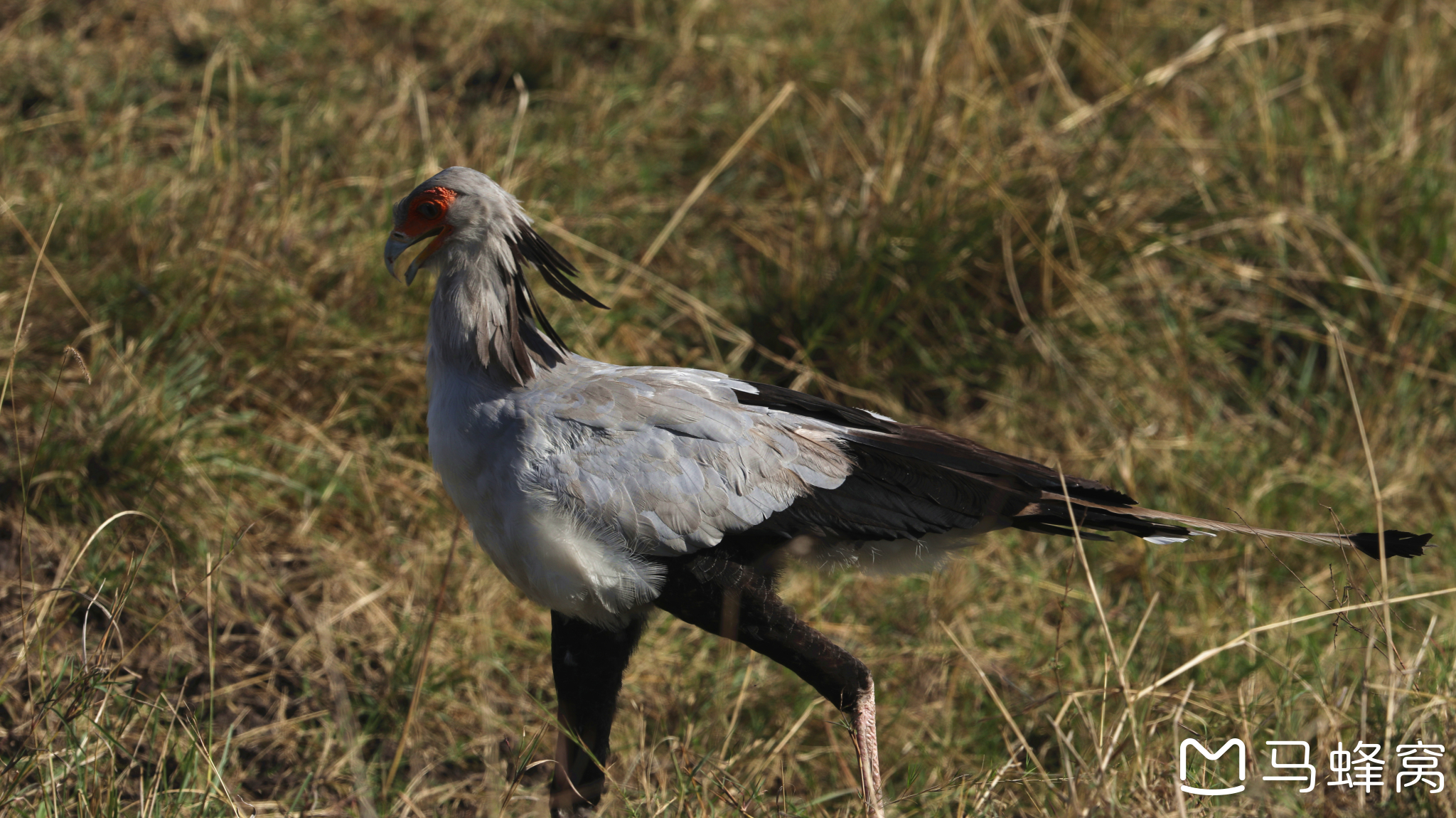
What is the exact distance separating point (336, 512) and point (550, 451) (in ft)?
5.07

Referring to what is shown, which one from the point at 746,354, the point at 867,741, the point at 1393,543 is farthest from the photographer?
the point at 746,354

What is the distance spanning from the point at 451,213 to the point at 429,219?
6cm

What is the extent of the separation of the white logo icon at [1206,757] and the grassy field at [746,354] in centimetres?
6

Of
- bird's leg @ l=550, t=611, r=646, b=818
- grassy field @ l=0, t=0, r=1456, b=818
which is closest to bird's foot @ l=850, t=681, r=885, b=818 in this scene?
grassy field @ l=0, t=0, r=1456, b=818

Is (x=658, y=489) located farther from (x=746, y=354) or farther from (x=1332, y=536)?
(x=746, y=354)

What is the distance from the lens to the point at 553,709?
3.55 m

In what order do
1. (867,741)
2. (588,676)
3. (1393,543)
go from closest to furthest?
(1393,543) → (867,741) → (588,676)

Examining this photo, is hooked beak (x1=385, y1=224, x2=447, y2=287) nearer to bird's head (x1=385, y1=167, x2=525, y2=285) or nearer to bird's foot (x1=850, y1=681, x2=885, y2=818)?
bird's head (x1=385, y1=167, x2=525, y2=285)

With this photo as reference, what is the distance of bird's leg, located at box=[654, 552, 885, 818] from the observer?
105 inches

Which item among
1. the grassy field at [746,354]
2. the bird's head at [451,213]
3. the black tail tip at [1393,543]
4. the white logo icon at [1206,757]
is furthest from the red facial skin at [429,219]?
the black tail tip at [1393,543]

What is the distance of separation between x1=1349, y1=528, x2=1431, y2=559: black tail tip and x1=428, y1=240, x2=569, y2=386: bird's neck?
6.26 ft

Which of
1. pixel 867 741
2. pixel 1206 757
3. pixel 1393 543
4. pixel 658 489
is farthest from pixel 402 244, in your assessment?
pixel 1393 543

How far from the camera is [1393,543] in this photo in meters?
2.58

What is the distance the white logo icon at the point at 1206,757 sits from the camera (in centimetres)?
239
